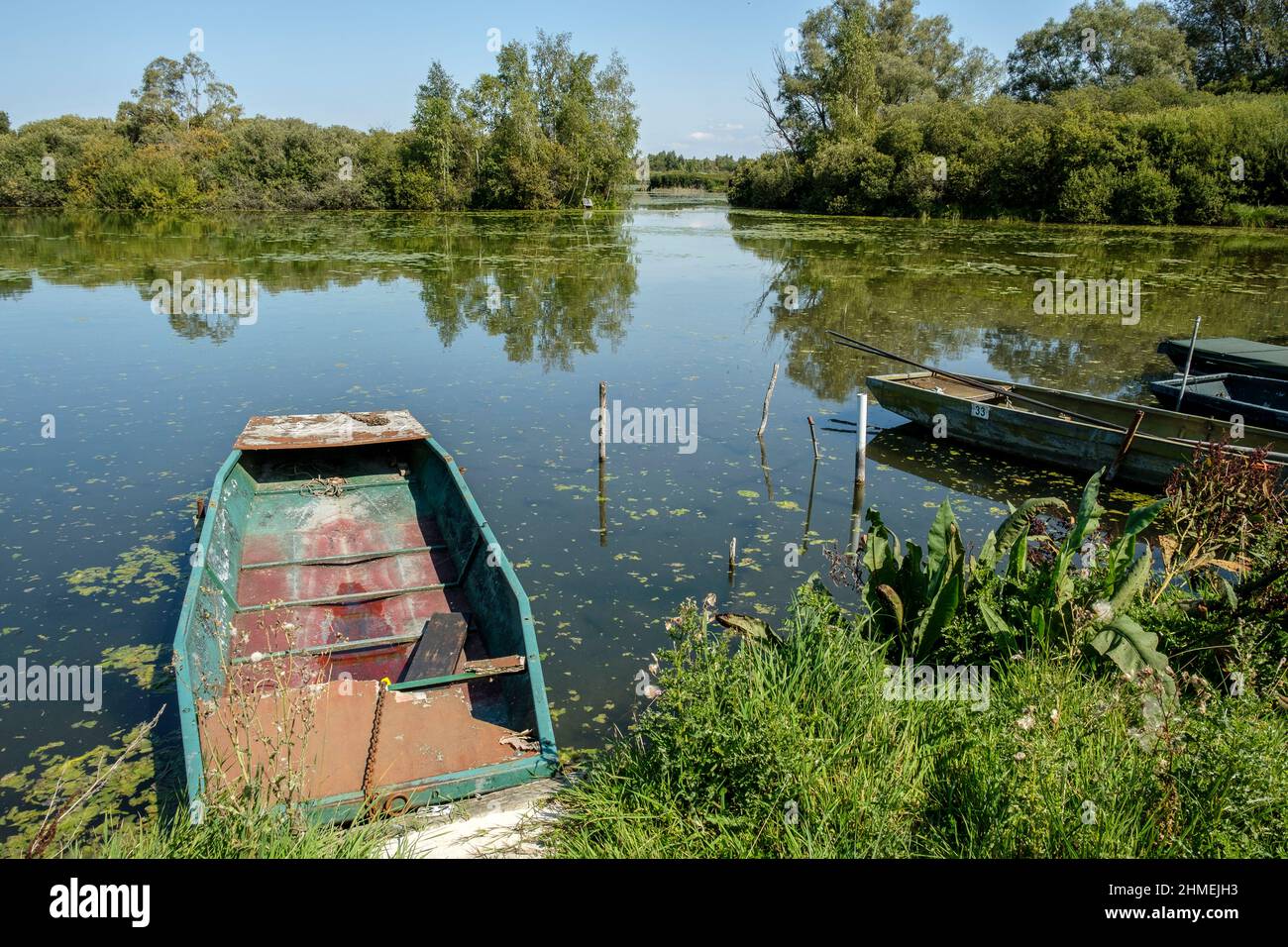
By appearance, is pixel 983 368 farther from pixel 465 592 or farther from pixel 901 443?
pixel 465 592

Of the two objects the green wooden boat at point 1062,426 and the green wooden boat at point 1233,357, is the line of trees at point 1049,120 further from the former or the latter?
the green wooden boat at point 1062,426

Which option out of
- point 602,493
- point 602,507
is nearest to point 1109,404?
point 602,493

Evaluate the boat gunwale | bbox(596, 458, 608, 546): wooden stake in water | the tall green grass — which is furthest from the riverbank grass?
the boat gunwale

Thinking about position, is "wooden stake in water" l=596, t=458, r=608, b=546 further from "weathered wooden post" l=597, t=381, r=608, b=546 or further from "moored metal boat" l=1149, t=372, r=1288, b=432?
"moored metal boat" l=1149, t=372, r=1288, b=432

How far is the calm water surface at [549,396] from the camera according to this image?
652 cm

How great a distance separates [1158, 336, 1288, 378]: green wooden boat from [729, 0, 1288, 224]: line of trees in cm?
2898

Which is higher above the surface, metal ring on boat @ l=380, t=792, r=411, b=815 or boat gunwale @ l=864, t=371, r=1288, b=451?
boat gunwale @ l=864, t=371, r=1288, b=451

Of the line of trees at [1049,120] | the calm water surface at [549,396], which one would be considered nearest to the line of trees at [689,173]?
the line of trees at [1049,120]

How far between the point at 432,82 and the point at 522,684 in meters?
55.3

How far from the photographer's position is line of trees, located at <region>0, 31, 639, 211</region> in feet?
160

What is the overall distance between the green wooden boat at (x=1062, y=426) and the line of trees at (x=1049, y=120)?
32091mm
